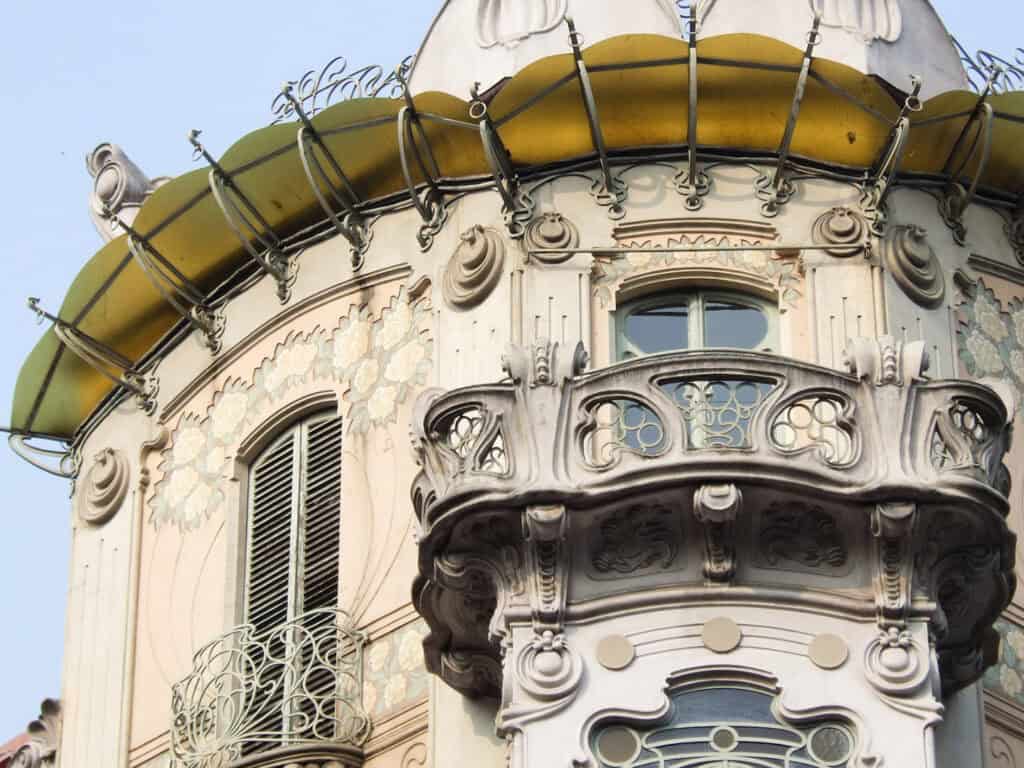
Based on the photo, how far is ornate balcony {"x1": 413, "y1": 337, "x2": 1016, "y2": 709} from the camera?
22453 mm

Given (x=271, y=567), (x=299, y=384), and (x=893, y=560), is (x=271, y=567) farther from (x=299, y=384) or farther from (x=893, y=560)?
(x=893, y=560)

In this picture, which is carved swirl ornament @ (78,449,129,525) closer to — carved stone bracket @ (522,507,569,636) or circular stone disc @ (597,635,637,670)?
carved stone bracket @ (522,507,569,636)

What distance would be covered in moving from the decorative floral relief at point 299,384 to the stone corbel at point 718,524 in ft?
11.2

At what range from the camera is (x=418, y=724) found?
78.2ft

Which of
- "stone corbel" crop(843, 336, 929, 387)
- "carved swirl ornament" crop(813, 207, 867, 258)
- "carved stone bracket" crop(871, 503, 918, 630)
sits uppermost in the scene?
"carved swirl ornament" crop(813, 207, 867, 258)

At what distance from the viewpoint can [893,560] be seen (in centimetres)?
2253

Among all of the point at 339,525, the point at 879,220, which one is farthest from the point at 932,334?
the point at 339,525

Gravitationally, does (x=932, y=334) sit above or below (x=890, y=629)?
above

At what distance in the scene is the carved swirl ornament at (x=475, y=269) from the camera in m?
25.1

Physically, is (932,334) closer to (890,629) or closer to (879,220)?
(879,220)

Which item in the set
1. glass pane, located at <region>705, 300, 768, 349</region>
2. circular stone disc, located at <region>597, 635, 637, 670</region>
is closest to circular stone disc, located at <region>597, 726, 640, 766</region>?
circular stone disc, located at <region>597, 635, 637, 670</region>

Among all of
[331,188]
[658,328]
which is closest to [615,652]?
[658,328]

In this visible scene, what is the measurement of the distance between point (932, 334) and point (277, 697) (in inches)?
204

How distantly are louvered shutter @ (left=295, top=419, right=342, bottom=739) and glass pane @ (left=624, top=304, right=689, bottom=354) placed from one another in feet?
7.78
